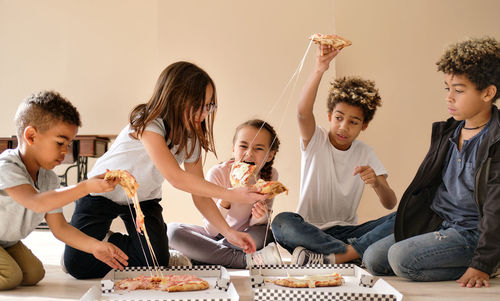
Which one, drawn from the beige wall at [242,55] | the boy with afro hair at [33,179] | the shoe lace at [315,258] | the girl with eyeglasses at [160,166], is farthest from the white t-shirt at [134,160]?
the beige wall at [242,55]

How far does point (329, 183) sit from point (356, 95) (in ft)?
1.47

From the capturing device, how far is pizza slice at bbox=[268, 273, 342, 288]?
5.57 ft

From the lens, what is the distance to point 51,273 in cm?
228

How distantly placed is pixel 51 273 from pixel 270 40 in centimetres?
227

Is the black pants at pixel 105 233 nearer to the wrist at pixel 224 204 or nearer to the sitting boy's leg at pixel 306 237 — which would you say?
the wrist at pixel 224 204

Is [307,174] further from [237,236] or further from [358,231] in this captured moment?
[237,236]

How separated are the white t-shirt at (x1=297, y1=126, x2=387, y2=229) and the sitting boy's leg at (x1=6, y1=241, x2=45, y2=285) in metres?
1.21

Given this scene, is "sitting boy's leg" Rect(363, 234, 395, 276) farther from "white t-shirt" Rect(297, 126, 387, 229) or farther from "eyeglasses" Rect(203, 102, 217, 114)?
"eyeglasses" Rect(203, 102, 217, 114)

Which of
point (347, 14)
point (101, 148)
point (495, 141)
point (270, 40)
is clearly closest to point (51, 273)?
point (495, 141)

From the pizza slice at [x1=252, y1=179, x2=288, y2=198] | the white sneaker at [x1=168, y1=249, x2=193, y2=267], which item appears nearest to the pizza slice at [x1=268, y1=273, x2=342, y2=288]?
the pizza slice at [x1=252, y1=179, x2=288, y2=198]

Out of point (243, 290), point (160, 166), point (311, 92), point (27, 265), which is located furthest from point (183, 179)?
point (311, 92)

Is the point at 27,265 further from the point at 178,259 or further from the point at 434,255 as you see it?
the point at 434,255

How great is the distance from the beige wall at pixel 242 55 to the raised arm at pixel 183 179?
188 cm

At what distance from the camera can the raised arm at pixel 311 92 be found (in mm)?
2148
